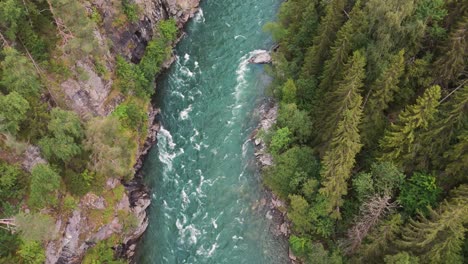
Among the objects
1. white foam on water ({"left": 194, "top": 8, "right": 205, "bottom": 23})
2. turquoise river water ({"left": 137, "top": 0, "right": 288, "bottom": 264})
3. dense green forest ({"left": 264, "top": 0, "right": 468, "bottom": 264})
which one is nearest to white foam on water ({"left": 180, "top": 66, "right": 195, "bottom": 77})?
turquoise river water ({"left": 137, "top": 0, "right": 288, "bottom": 264})

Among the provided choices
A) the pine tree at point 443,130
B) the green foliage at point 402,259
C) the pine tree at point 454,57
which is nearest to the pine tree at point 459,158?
the pine tree at point 443,130

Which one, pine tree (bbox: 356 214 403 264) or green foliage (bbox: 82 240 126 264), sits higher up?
green foliage (bbox: 82 240 126 264)

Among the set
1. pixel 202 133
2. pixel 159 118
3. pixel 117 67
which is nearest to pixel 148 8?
pixel 117 67

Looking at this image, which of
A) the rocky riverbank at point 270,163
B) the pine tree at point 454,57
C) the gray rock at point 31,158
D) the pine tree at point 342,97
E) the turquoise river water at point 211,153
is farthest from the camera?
the rocky riverbank at point 270,163

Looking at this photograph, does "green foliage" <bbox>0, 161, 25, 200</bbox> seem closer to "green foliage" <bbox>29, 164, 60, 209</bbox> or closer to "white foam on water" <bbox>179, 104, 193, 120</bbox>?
"green foliage" <bbox>29, 164, 60, 209</bbox>

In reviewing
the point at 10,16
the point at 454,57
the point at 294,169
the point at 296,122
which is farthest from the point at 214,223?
the point at 454,57

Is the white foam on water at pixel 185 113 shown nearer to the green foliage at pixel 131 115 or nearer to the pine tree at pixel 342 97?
the green foliage at pixel 131 115
